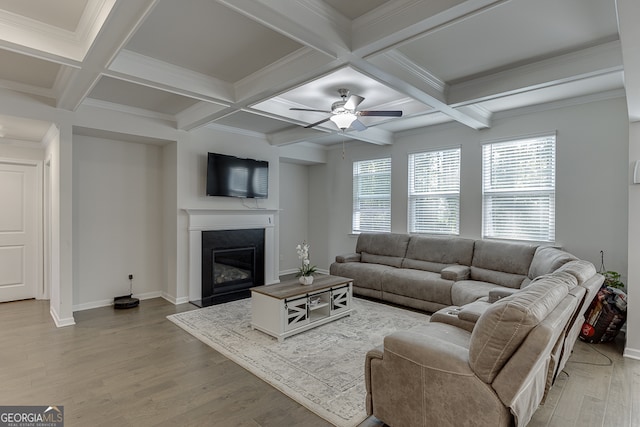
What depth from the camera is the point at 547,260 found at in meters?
3.69

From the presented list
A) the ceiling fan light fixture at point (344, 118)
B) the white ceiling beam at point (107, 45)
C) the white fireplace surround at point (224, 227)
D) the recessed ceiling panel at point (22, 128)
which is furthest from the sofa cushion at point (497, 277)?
the recessed ceiling panel at point (22, 128)

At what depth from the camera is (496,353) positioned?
1.70 m

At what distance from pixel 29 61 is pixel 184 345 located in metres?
3.16

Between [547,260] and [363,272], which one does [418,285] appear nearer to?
[363,272]

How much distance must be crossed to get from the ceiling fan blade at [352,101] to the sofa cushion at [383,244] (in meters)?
2.84

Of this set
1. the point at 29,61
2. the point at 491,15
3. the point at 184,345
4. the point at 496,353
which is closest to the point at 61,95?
the point at 29,61

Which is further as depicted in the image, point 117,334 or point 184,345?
point 117,334

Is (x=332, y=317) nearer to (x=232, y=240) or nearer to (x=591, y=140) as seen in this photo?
(x=232, y=240)

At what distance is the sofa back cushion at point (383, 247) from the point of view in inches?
221

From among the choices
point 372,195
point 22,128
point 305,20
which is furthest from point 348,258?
point 22,128

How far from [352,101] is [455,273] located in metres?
2.63

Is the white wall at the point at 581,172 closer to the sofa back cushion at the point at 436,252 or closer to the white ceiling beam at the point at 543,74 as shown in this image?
the sofa back cushion at the point at 436,252

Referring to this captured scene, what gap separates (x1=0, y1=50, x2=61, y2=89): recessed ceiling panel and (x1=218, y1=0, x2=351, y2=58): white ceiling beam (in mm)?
2486

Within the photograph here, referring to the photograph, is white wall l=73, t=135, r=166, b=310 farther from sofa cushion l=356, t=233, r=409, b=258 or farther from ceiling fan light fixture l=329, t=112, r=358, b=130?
sofa cushion l=356, t=233, r=409, b=258
